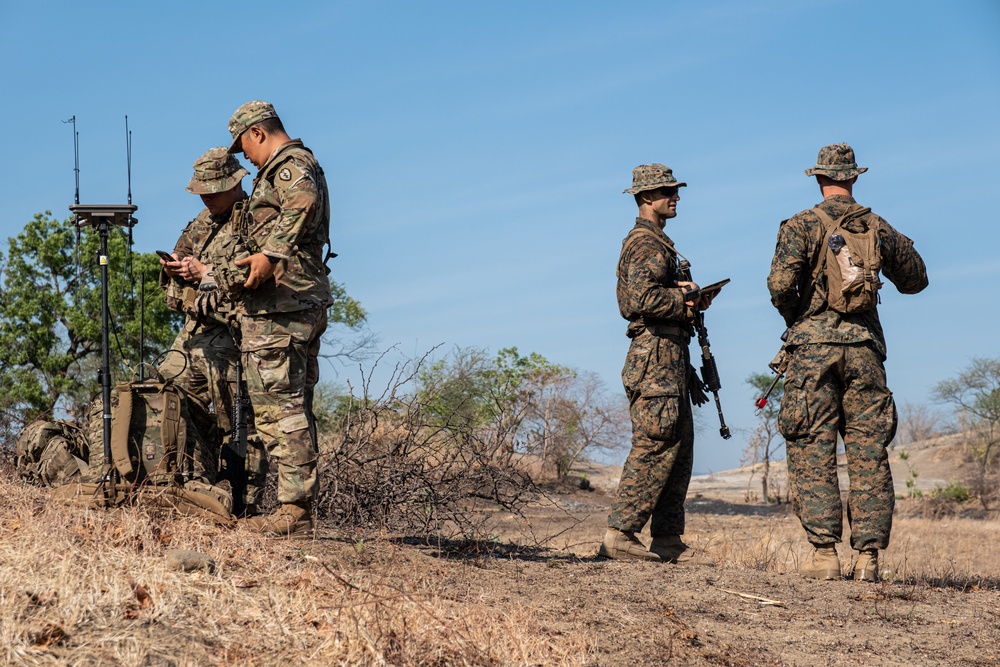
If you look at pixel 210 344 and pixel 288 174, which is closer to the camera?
pixel 288 174

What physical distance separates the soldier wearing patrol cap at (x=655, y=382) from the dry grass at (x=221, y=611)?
2.10m

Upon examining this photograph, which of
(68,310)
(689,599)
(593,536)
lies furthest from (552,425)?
(689,599)

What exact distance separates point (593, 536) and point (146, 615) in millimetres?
Answer: 6250

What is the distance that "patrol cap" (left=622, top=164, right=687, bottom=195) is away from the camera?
23.8ft

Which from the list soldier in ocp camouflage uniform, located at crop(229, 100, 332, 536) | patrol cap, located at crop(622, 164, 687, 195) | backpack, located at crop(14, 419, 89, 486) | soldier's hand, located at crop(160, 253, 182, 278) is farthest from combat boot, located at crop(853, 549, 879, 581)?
backpack, located at crop(14, 419, 89, 486)

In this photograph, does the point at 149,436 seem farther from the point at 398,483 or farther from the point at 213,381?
the point at 398,483

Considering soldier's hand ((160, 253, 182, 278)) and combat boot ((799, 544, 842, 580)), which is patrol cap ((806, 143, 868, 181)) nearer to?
combat boot ((799, 544, 842, 580))

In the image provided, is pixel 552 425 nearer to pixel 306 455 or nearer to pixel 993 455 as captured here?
pixel 993 455

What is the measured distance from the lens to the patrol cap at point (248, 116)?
237 inches

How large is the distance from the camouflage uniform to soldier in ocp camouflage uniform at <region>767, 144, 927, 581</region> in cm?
63

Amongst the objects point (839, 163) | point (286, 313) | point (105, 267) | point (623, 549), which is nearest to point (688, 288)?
point (839, 163)

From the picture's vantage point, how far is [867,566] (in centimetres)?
662

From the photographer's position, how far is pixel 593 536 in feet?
32.5

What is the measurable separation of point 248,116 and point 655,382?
9.50ft
